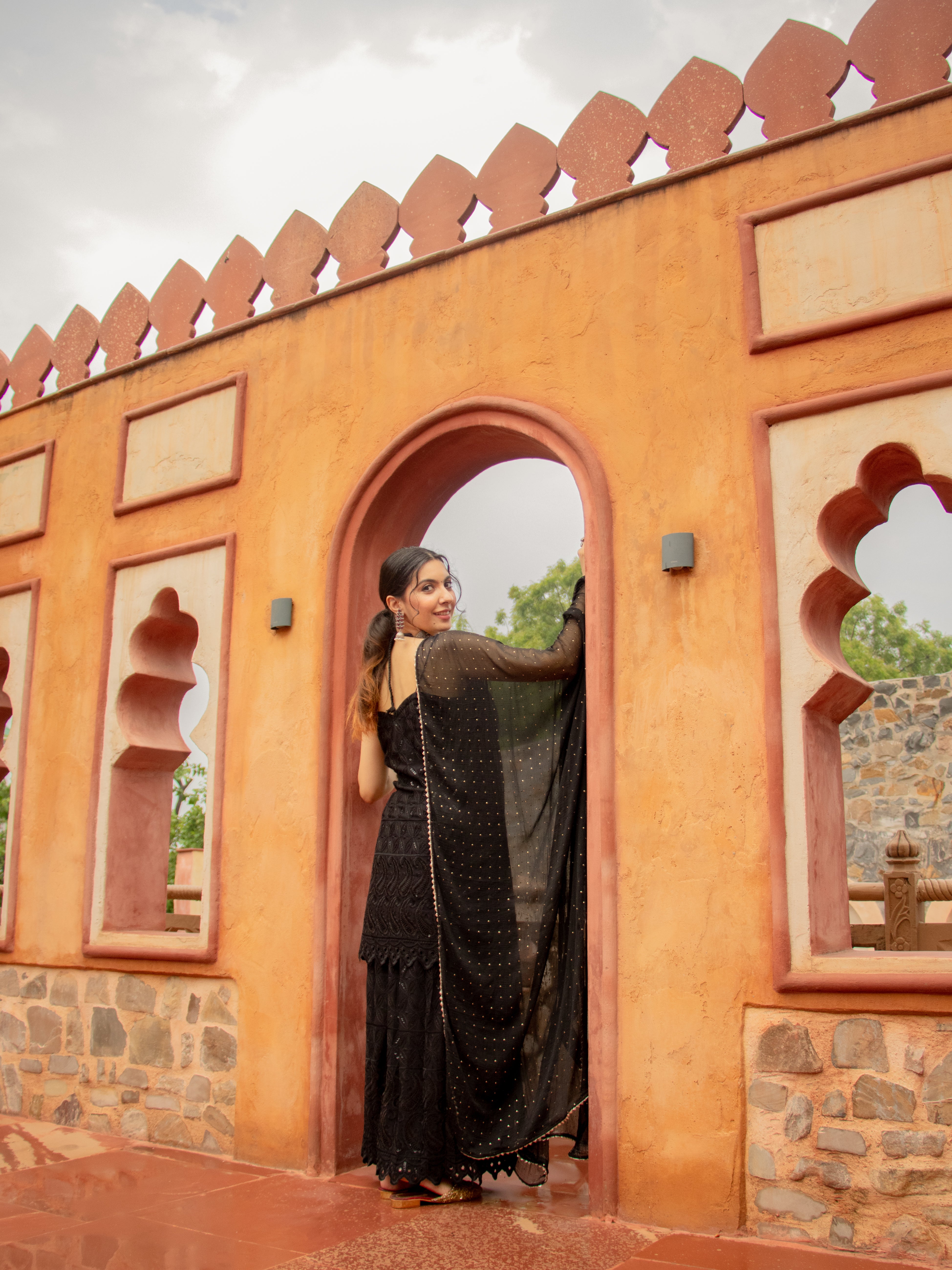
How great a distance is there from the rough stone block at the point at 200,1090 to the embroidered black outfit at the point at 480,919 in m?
1.02

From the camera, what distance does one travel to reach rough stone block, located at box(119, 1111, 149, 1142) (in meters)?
4.81

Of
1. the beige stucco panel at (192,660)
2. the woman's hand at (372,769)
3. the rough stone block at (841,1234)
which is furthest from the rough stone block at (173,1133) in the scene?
the rough stone block at (841,1234)

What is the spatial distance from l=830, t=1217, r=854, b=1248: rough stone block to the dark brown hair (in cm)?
220

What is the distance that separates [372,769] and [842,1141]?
204 centimetres

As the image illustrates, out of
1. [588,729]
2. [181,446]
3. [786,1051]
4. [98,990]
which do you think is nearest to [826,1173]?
[786,1051]

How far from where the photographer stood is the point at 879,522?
3736 mm

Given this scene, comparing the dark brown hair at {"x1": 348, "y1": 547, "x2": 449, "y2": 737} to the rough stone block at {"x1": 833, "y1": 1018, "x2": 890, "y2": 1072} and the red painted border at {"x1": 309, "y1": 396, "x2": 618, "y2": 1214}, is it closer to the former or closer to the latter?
the red painted border at {"x1": 309, "y1": 396, "x2": 618, "y2": 1214}

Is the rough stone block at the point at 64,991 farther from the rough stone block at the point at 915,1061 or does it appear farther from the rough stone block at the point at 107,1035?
the rough stone block at the point at 915,1061

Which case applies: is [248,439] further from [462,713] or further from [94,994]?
[94,994]

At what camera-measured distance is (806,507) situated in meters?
3.55

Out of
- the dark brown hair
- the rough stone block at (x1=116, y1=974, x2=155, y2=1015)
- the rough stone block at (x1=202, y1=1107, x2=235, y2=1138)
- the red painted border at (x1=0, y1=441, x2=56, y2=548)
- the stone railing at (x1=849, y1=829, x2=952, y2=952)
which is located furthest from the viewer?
A: the red painted border at (x1=0, y1=441, x2=56, y2=548)

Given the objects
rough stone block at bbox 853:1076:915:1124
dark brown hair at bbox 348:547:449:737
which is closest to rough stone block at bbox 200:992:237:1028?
dark brown hair at bbox 348:547:449:737

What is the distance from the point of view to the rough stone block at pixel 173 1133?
4648 millimetres

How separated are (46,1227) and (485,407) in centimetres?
335
